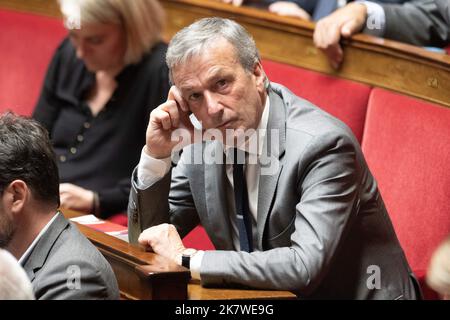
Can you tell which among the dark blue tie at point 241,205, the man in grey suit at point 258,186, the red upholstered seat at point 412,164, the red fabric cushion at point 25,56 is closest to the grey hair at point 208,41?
the man in grey suit at point 258,186

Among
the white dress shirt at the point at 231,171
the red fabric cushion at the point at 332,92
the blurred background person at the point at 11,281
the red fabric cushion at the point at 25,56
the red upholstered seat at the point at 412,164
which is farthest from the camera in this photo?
the red fabric cushion at the point at 25,56

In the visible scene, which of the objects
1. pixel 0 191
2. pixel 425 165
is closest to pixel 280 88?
pixel 425 165

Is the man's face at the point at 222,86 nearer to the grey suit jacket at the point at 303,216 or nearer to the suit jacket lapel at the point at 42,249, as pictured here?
the grey suit jacket at the point at 303,216

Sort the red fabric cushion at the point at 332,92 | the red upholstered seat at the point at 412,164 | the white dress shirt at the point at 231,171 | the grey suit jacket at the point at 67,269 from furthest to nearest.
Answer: the red fabric cushion at the point at 332,92
the red upholstered seat at the point at 412,164
the white dress shirt at the point at 231,171
the grey suit jacket at the point at 67,269

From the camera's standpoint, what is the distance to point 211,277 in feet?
4.34

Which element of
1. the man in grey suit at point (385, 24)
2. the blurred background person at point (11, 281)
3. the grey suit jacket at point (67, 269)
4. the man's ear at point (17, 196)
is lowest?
the grey suit jacket at point (67, 269)

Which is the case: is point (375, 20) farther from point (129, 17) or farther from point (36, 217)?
point (36, 217)

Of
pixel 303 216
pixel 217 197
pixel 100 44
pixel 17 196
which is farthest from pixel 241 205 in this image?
pixel 100 44

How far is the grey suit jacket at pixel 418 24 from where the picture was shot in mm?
1858

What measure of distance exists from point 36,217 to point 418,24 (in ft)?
3.13

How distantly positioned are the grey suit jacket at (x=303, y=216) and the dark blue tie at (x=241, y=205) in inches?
0.6

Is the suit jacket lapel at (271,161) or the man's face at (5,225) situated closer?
the man's face at (5,225)

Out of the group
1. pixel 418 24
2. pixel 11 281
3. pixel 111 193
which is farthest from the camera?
pixel 111 193

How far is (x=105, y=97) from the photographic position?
2.18m
